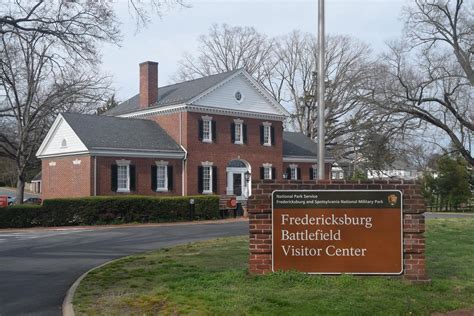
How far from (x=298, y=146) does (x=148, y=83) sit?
48.8 feet

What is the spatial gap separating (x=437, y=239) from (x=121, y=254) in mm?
8799

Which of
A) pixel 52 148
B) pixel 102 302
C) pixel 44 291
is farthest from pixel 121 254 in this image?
pixel 52 148

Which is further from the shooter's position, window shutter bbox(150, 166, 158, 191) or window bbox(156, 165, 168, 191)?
window bbox(156, 165, 168, 191)

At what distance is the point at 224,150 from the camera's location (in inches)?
1661

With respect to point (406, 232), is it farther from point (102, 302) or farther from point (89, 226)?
point (89, 226)

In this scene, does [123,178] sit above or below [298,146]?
below

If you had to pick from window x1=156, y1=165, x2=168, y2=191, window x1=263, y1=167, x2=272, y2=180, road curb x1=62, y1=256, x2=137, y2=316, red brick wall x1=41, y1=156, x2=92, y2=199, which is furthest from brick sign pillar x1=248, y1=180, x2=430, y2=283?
window x1=263, y1=167, x2=272, y2=180

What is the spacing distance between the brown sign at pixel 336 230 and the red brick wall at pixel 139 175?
2720 cm

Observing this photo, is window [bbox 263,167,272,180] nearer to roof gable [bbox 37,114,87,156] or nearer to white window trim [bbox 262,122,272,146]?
white window trim [bbox 262,122,272,146]

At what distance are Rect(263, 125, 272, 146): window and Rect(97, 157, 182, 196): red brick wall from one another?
26.1 ft

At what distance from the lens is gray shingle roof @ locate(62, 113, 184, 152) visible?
36531 millimetres

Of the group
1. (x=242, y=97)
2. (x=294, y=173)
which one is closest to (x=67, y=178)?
(x=242, y=97)

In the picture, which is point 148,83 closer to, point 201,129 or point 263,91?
point 201,129

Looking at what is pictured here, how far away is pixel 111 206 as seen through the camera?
31703 mm
